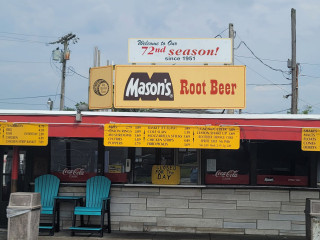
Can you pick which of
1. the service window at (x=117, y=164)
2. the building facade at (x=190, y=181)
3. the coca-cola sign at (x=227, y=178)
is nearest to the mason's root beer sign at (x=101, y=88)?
the building facade at (x=190, y=181)

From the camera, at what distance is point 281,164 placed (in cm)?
930

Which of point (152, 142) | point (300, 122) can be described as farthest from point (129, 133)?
point (300, 122)

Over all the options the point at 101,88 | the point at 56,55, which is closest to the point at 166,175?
the point at 101,88

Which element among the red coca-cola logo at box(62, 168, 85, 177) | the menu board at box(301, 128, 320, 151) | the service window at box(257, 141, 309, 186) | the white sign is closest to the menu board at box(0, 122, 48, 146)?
the red coca-cola logo at box(62, 168, 85, 177)

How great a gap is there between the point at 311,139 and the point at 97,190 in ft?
15.6

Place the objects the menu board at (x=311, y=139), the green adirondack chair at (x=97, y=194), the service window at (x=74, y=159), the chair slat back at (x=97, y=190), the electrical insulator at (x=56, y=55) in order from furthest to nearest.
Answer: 1. the electrical insulator at (x=56, y=55)
2. the service window at (x=74, y=159)
3. the chair slat back at (x=97, y=190)
4. the green adirondack chair at (x=97, y=194)
5. the menu board at (x=311, y=139)

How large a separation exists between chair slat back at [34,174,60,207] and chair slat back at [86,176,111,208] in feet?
2.52

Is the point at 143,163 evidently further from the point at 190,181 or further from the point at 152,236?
the point at 152,236

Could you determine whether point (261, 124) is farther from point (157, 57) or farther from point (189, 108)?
point (157, 57)

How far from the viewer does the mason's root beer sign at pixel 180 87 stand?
9.28 meters

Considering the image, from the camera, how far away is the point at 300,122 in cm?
828

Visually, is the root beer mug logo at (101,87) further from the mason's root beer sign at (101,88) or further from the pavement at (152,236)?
the pavement at (152,236)

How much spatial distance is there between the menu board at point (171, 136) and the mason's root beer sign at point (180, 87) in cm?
114

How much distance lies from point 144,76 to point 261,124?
9.57 feet
